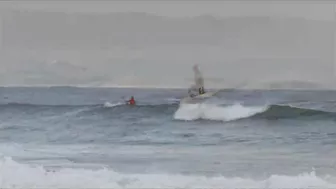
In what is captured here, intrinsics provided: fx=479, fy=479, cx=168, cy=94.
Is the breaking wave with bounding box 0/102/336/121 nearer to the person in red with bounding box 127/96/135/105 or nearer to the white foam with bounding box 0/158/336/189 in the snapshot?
the person in red with bounding box 127/96/135/105

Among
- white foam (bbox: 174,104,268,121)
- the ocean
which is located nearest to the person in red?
the ocean

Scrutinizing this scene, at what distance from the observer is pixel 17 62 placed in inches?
54.5

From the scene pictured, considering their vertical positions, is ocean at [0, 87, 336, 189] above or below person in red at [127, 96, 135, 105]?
below

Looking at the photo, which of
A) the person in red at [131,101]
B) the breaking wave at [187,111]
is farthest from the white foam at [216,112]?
the person in red at [131,101]

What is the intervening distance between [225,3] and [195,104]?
309 mm

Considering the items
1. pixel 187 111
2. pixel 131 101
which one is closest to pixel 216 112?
pixel 187 111

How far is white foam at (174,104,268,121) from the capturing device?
1367 millimetres

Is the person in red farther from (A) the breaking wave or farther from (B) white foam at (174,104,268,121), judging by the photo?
(B) white foam at (174,104,268,121)

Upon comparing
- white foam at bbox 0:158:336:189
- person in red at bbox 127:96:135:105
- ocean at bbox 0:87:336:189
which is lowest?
white foam at bbox 0:158:336:189

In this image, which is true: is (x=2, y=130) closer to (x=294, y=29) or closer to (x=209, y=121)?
(x=209, y=121)

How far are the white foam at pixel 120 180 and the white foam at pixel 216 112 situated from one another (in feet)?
0.55

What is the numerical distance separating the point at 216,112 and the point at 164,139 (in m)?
0.17

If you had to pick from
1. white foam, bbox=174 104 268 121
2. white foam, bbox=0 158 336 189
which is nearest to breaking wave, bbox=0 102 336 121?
white foam, bbox=174 104 268 121

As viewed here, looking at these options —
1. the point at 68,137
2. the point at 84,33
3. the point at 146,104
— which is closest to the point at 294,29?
the point at 146,104
